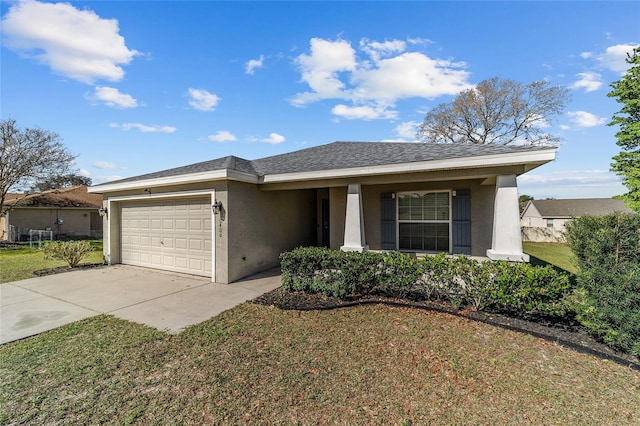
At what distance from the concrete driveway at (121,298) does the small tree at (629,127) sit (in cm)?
1632

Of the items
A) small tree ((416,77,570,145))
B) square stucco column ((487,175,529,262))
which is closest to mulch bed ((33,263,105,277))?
square stucco column ((487,175,529,262))

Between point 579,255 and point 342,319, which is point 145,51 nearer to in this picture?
point 342,319

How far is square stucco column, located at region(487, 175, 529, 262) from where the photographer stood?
527 centimetres

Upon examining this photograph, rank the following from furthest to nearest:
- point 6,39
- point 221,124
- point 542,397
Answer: point 221,124 → point 6,39 → point 542,397

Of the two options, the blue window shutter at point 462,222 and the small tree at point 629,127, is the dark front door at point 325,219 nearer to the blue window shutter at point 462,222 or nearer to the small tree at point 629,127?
the blue window shutter at point 462,222

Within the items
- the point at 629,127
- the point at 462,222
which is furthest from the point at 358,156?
the point at 629,127

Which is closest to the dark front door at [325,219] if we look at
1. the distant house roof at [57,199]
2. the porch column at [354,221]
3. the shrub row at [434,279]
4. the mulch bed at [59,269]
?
the porch column at [354,221]

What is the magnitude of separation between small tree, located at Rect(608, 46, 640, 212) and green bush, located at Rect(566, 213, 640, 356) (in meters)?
12.6

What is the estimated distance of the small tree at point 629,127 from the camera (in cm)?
1196

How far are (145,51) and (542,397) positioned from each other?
1118 cm

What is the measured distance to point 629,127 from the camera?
40.7 feet

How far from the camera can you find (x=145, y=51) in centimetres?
777

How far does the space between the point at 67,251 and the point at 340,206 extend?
9.47 meters

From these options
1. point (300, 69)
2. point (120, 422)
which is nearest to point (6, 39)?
point (300, 69)
